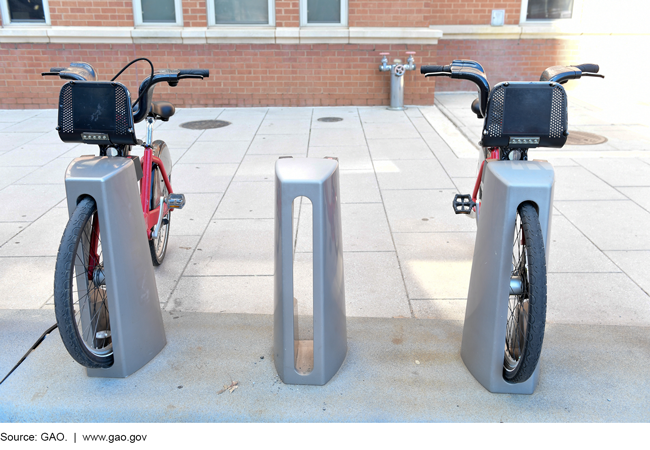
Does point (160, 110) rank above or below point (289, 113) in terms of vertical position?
above

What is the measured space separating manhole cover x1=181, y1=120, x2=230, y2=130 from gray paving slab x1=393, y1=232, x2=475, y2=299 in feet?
16.7

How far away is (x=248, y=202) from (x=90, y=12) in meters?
6.34

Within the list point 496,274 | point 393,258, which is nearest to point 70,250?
point 496,274

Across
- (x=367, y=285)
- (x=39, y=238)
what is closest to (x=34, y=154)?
(x=39, y=238)

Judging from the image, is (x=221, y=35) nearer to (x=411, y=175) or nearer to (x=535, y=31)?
(x=411, y=175)

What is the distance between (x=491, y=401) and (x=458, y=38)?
10116 mm

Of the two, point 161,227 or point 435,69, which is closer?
point 435,69

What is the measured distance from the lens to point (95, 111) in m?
2.93

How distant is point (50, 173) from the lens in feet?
21.4

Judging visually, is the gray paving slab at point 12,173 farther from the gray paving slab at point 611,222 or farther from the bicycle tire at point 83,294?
the gray paving slab at point 611,222

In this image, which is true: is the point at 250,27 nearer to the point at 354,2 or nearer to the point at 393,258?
the point at 354,2

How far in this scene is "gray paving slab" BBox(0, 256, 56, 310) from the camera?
3.64 metres

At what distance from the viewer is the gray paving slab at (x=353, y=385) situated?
259cm

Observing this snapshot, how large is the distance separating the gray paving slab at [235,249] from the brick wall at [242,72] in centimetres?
579
